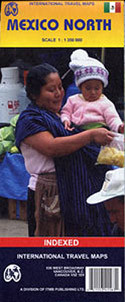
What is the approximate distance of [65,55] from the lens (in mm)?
4344

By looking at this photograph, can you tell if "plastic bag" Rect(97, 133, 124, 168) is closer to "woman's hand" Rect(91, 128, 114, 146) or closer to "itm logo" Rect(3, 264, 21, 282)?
"woman's hand" Rect(91, 128, 114, 146)

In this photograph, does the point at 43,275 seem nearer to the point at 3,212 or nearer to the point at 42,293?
the point at 42,293

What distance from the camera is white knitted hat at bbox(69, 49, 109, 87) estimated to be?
4340 millimetres

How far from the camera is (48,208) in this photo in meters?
4.41

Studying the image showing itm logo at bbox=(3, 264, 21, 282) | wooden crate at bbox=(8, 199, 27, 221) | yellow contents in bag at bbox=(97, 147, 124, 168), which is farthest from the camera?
wooden crate at bbox=(8, 199, 27, 221)

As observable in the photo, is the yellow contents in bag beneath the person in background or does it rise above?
above

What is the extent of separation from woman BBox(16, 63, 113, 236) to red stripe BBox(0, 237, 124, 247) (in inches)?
1.4

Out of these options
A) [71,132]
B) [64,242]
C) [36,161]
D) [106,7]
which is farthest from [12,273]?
[106,7]

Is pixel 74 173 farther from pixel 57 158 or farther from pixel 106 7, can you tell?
pixel 106 7

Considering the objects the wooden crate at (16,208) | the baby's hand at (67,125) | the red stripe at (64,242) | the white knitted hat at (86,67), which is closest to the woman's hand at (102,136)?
the baby's hand at (67,125)

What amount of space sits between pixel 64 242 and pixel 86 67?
2.96 feet

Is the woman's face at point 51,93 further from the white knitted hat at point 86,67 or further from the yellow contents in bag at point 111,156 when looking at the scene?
the yellow contents in bag at point 111,156

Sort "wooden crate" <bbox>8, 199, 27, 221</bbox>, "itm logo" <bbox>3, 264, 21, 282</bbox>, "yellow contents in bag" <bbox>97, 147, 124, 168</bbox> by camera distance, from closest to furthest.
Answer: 1. "yellow contents in bag" <bbox>97, 147, 124, 168</bbox>
2. "itm logo" <bbox>3, 264, 21, 282</bbox>
3. "wooden crate" <bbox>8, 199, 27, 221</bbox>

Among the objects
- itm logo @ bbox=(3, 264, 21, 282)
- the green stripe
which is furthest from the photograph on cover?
itm logo @ bbox=(3, 264, 21, 282)
